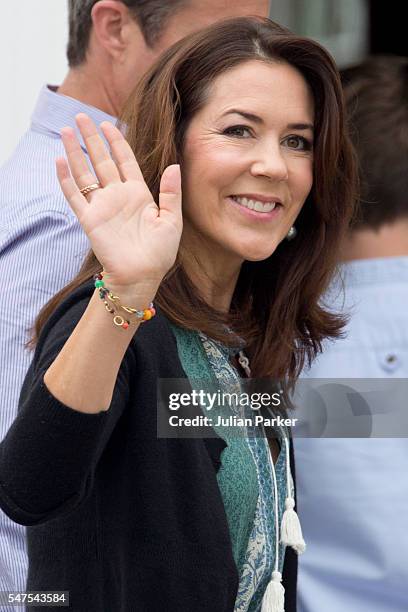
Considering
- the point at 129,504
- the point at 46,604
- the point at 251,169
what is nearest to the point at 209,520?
the point at 129,504

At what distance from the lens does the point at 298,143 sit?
2.03m

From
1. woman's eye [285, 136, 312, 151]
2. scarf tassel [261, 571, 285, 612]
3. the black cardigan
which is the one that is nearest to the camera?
the black cardigan

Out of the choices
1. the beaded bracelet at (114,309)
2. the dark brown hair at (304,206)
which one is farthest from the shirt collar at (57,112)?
the beaded bracelet at (114,309)

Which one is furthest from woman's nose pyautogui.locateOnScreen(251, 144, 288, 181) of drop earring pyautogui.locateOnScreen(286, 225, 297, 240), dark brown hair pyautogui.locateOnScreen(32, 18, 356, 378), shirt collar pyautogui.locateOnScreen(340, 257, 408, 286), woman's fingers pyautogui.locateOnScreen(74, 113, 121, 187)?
shirt collar pyautogui.locateOnScreen(340, 257, 408, 286)

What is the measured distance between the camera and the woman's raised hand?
1500 mm

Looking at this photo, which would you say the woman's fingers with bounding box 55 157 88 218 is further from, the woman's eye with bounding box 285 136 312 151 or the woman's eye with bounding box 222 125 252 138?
the woman's eye with bounding box 285 136 312 151

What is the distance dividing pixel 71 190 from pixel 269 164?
1.63ft

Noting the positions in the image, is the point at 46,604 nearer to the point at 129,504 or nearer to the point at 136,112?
the point at 129,504

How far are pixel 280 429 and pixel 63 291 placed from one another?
0.51m

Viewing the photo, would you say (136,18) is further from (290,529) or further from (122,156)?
(290,529)

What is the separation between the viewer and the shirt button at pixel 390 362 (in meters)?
2.32

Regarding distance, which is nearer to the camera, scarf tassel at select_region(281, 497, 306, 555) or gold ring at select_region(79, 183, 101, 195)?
gold ring at select_region(79, 183, 101, 195)

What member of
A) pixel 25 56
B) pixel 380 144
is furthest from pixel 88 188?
pixel 25 56

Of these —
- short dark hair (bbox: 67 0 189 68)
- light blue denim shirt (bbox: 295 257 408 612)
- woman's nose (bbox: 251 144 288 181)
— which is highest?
short dark hair (bbox: 67 0 189 68)
